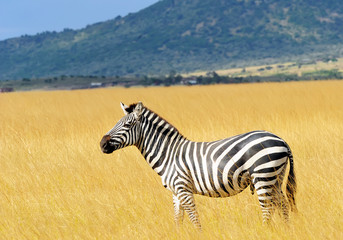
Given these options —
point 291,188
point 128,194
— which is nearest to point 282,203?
point 291,188

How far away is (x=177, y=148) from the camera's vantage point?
209 inches

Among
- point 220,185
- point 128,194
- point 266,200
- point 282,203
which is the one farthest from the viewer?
point 128,194

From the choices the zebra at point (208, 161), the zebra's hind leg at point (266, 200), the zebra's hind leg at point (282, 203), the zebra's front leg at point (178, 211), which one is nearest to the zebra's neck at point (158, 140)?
the zebra at point (208, 161)

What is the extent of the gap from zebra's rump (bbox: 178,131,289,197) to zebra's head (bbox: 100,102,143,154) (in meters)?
0.53

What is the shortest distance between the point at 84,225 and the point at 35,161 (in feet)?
12.9

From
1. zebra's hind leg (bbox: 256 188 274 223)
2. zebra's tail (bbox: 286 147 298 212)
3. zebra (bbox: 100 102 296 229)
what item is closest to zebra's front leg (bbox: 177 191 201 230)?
zebra (bbox: 100 102 296 229)

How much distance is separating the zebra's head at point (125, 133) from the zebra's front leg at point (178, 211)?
27.4 inches

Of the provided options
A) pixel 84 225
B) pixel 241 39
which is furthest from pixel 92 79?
pixel 241 39

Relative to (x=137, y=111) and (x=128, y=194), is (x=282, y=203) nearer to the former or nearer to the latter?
(x=137, y=111)

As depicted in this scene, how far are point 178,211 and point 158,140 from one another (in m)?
0.71

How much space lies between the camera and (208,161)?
5109 millimetres

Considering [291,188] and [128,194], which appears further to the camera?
[128,194]

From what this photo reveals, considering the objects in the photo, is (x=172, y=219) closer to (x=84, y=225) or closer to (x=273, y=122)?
(x=84, y=225)

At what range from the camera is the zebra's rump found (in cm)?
487
